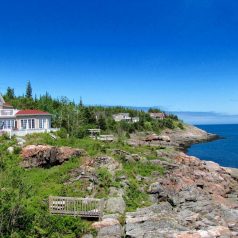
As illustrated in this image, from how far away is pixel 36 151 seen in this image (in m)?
31.7

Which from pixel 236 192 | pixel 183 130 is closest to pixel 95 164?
pixel 236 192

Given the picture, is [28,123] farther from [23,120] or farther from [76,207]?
[76,207]

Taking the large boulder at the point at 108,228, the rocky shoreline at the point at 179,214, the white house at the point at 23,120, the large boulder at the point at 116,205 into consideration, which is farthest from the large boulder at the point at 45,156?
the large boulder at the point at 108,228

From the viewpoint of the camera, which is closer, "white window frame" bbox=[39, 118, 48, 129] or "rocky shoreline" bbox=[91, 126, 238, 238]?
"rocky shoreline" bbox=[91, 126, 238, 238]

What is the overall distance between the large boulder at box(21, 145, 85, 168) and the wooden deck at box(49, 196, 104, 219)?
9.85 meters

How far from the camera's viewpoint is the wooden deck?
21220 mm

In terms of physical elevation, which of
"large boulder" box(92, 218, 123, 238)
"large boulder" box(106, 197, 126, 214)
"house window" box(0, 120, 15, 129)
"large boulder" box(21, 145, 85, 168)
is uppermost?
"house window" box(0, 120, 15, 129)

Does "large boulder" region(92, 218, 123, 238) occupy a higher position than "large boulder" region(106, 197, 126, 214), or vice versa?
"large boulder" region(106, 197, 126, 214)

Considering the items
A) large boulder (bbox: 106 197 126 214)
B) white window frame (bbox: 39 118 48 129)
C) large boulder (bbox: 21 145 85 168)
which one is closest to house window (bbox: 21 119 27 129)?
white window frame (bbox: 39 118 48 129)

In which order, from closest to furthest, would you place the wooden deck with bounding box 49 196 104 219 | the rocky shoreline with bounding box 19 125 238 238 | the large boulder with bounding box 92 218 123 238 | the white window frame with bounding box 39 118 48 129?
the large boulder with bounding box 92 218 123 238
the rocky shoreline with bounding box 19 125 238 238
the wooden deck with bounding box 49 196 104 219
the white window frame with bounding box 39 118 48 129

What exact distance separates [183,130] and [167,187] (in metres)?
98.9

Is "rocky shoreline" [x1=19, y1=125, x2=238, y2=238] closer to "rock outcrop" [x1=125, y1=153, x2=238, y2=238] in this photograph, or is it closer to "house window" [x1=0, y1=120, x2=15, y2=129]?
"rock outcrop" [x1=125, y1=153, x2=238, y2=238]

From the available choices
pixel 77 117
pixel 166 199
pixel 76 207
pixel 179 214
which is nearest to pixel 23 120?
pixel 77 117

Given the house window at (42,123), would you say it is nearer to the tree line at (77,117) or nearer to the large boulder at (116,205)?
the tree line at (77,117)
